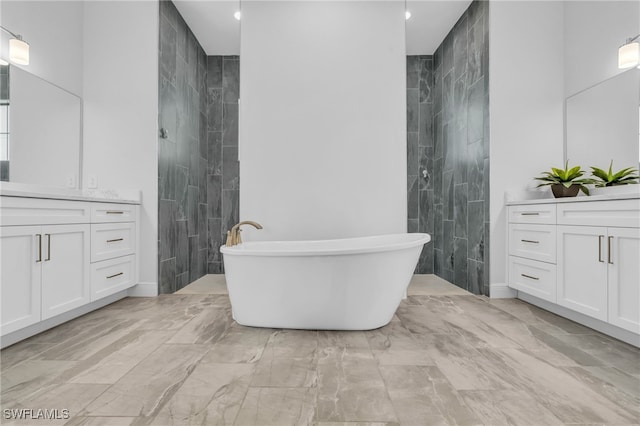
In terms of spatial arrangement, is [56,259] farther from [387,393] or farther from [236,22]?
[236,22]

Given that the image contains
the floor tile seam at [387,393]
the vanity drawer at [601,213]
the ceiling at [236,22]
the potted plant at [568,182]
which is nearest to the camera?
the floor tile seam at [387,393]

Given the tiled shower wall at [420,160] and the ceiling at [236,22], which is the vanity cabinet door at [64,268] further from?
the tiled shower wall at [420,160]

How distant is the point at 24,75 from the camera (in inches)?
93.4

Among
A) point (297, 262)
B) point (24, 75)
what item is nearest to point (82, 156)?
point (24, 75)

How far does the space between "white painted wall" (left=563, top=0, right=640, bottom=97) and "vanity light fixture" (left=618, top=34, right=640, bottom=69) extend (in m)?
0.05

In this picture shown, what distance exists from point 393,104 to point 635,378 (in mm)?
2349

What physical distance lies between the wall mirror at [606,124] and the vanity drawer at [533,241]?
0.67 meters

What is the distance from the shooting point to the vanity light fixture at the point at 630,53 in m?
2.31

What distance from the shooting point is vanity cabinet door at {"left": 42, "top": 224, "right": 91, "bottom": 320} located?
197 centimetres

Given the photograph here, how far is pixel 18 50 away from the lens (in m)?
2.30

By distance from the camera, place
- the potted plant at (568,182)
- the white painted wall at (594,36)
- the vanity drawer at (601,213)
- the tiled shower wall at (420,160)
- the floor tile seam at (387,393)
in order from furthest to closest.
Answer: the tiled shower wall at (420,160)
the potted plant at (568,182)
the white painted wall at (594,36)
the vanity drawer at (601,213)
the floor tile seam at (387,393)

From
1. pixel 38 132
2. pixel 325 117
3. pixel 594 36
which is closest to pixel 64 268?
pixel 38 132

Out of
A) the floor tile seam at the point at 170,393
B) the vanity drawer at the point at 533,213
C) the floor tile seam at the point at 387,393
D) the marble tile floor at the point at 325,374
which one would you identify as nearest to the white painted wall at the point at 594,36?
the vanity drawer at the point at 533,213

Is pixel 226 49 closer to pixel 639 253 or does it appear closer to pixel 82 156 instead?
pixel 82 156
